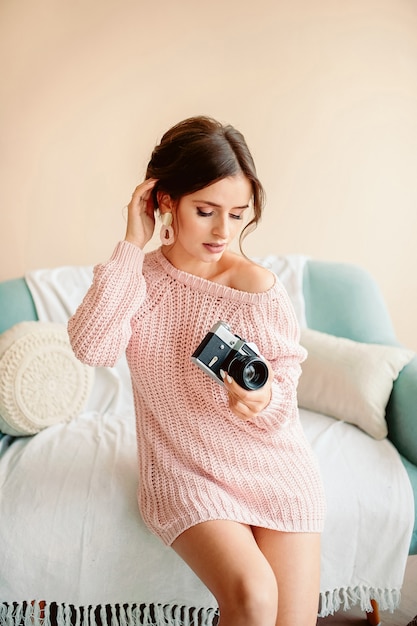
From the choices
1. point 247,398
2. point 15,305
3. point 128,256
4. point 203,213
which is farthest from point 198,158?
point 15,305

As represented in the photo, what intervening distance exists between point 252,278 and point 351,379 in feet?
2.17

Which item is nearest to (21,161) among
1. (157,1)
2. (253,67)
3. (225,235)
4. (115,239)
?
(115,239)

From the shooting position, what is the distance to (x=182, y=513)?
1297 mm

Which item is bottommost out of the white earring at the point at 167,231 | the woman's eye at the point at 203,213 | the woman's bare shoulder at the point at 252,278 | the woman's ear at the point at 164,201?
the woman's bare shoulder at the point at 252,278

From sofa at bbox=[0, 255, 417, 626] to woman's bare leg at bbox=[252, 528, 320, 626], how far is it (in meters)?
0.26

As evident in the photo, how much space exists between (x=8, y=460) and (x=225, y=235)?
935 millimetres

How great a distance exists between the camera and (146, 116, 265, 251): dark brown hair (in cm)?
126

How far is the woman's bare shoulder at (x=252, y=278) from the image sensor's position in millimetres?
1383

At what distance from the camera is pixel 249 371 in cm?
119

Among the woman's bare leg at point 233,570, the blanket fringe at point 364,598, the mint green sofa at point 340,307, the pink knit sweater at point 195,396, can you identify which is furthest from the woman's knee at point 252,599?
the mint green sofa at point 340,307

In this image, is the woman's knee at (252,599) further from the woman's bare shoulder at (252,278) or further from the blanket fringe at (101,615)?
the woman's bare shoulder at (252,278)

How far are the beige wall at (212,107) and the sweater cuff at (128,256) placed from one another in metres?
1.00

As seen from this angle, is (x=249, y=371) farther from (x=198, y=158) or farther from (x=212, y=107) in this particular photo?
(x=212, y=107)

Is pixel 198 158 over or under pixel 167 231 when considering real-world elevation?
over
